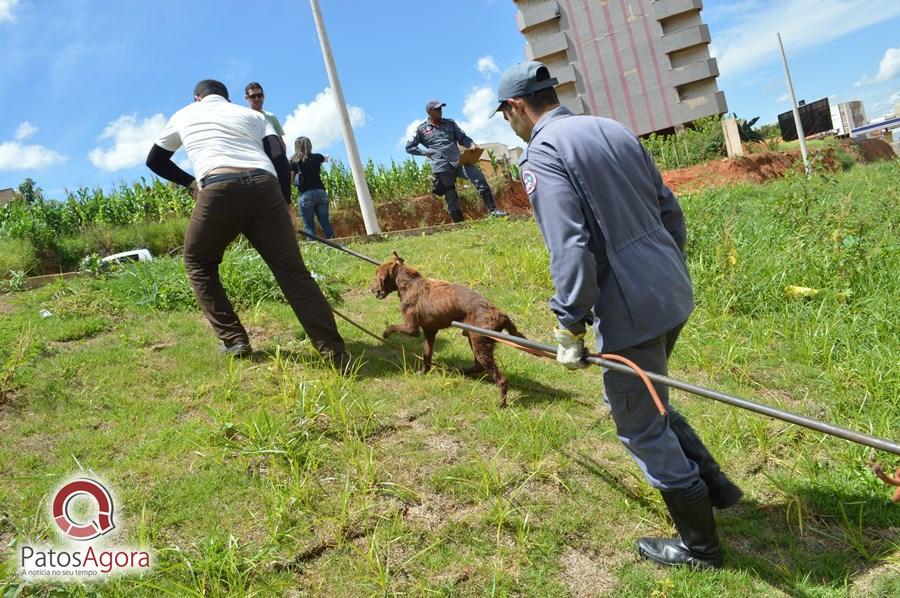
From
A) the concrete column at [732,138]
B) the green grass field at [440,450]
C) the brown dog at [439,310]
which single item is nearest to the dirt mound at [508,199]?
the concrete column at [732,138]

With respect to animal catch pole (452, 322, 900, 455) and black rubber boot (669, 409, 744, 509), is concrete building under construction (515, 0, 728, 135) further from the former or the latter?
animal catch pole (452, 322, 900, 455)

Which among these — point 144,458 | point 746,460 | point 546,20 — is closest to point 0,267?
point 144,458

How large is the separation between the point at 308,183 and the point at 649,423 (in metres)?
8.54

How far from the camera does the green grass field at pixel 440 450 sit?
2.76 m

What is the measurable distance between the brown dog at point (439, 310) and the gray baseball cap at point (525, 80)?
1.81 m

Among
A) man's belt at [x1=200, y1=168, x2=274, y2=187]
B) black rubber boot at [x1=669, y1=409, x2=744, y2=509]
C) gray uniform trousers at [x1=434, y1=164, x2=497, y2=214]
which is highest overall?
gray uniform trousers at [x1=434, y1=164, x2=497, y2=214]

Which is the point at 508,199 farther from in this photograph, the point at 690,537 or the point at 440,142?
the point at 690,537

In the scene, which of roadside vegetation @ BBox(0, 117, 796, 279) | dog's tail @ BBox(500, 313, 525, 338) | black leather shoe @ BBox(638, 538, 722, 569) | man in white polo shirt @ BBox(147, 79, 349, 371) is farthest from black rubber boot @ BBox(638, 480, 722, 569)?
roadside vegetation @ BBox(0, 117, 796, 279)

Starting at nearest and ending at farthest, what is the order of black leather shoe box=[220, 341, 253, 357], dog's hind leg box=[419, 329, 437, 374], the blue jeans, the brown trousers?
1. the brown trousers
2. dog's hind leg box=[419, 329, 437, 374]
3. black leather shoe box=[220, 341, 253, 357]
4. the blue jeans

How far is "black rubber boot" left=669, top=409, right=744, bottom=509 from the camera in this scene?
2.94 m

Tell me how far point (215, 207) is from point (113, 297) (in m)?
2.92

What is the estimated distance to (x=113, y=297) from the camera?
634 cm

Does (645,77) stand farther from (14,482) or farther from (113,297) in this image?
(14,482)

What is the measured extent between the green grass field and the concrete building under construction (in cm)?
1496
